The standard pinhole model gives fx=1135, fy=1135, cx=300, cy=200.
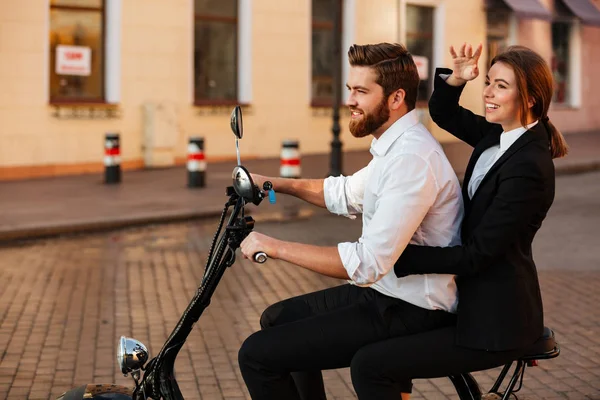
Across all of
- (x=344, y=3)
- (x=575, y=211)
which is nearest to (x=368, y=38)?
(x=344, y=3)

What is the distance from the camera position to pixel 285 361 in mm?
3463

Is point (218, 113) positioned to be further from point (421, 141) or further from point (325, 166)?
point (421, 141)

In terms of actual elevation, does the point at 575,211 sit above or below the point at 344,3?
below

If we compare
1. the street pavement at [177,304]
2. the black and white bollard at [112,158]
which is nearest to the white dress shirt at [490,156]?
the street pavement at [177,304]

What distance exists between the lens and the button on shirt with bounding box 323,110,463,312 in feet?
11.0

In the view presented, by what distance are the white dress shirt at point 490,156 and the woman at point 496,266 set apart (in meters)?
0.01

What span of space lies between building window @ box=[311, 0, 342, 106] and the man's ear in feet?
61.2

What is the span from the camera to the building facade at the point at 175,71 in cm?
1811

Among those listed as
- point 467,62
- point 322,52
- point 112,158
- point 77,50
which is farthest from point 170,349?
point 322,52

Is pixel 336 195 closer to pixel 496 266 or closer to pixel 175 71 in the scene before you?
pixel 496 266

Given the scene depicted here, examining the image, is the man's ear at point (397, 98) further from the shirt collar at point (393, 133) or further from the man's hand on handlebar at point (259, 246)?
the man's hand on handlebar at point (259, 246)

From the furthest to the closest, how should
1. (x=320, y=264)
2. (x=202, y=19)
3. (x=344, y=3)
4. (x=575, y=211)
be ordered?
(x=344, y=3), (x=202, y=19), (x=575, y=211), (x=320, y=264)

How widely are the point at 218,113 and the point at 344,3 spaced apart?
3.94 meters

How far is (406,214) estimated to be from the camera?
3.37m
